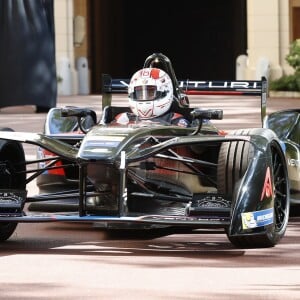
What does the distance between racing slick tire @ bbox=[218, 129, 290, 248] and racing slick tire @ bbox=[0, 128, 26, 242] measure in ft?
5.27

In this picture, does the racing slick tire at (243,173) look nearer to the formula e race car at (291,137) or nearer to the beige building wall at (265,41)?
the formula e race car at (291,137)

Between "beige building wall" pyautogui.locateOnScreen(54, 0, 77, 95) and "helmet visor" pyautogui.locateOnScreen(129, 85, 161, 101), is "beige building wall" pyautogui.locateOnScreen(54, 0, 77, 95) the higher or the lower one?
the higher one

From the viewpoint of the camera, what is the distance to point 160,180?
1028 cm

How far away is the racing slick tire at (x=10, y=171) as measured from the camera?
396 inches

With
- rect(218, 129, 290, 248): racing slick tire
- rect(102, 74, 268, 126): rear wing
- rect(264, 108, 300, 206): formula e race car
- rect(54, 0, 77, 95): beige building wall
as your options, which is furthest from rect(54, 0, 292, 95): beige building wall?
rect(218, 129, 290, 248): racing slick tire

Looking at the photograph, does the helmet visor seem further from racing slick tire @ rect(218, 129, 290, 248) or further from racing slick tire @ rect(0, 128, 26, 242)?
racing slick tire @ rect(218, 129, 290, 248)

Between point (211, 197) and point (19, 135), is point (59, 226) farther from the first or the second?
point (211, 197)

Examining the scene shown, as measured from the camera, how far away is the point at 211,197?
9367 mm

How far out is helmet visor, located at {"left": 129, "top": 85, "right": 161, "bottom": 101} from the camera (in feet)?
36.9

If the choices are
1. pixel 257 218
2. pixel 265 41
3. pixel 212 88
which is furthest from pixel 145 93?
pixel 265 41

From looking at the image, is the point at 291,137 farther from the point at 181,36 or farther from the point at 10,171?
the point at 181,36

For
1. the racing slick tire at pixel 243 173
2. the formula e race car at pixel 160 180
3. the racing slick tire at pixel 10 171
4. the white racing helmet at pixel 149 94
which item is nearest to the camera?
the formula e race car at pixel 160 180

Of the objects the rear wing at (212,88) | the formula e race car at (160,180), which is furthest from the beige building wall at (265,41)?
the formula e race car at (160,180)

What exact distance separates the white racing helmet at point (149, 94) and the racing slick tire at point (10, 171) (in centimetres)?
123
